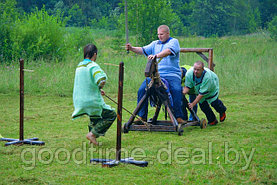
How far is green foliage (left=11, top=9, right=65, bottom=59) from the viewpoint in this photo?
53.4 ft

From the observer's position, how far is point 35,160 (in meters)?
5.27

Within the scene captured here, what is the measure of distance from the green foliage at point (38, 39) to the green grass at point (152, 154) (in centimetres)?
805

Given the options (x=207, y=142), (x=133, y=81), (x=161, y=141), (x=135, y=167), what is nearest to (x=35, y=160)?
(x=135, y=167)

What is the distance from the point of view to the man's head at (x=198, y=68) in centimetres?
745

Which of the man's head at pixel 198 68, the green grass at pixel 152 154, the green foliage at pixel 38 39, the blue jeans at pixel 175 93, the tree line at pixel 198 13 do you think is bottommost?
the green grass at pixel 152 154

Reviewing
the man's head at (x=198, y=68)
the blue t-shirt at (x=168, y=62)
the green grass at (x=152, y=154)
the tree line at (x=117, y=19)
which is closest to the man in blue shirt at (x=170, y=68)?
the blue t-shirt at (x=168, y=62)

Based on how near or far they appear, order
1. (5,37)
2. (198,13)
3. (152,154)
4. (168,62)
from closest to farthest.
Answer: (152,154)
(168,62)
(5,37)
(198,13)

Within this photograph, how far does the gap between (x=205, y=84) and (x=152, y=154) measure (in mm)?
2384

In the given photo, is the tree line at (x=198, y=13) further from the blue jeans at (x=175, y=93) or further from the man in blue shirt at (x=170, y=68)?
the blue jeans at (x=175, y=93)

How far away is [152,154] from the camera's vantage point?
18.4ft

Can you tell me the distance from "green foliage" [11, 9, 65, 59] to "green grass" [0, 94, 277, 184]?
8.05m

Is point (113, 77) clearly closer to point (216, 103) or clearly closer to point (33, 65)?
point (33, 65)

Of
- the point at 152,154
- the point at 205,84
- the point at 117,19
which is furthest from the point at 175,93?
the point at 117,19

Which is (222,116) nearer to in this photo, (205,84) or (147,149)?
(205,84)
